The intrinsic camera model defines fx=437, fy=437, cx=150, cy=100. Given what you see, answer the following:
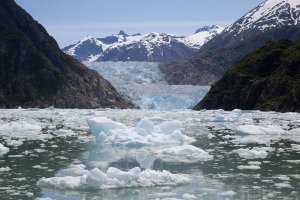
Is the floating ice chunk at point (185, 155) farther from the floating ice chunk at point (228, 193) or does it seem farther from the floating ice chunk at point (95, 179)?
the floating ice chunk at point (228, 193)

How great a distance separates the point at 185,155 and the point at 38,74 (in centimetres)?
13667

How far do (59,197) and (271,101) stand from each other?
10085 cm

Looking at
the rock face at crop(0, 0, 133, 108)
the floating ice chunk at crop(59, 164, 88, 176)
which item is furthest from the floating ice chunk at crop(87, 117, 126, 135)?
the rock face at crop(0, 0, 133, 108)

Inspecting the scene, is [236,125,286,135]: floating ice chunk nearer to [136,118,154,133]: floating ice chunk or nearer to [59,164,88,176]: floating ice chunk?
[136,118,154,133]: floating ice chunk

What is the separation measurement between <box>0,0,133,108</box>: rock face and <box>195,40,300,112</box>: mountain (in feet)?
140

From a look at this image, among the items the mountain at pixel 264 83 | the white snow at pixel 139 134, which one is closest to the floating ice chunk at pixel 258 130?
the white snow at pixel 139 134

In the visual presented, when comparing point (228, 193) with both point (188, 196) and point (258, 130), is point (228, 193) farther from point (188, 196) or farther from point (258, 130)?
point (258, 130)

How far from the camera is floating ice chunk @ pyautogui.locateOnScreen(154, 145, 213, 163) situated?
77.4 ft

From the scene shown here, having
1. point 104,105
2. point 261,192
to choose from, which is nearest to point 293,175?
point 261,192

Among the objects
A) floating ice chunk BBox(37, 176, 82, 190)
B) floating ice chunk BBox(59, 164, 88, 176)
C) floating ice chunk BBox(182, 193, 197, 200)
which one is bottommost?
floating ice chunk BBox(59, 164, 88, 176)

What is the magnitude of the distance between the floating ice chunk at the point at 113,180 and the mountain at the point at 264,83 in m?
86.3

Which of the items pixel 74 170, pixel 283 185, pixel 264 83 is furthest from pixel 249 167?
pixel 264 83

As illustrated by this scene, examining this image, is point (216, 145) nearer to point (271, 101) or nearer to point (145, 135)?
point (145, 135)

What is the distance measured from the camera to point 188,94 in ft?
532
